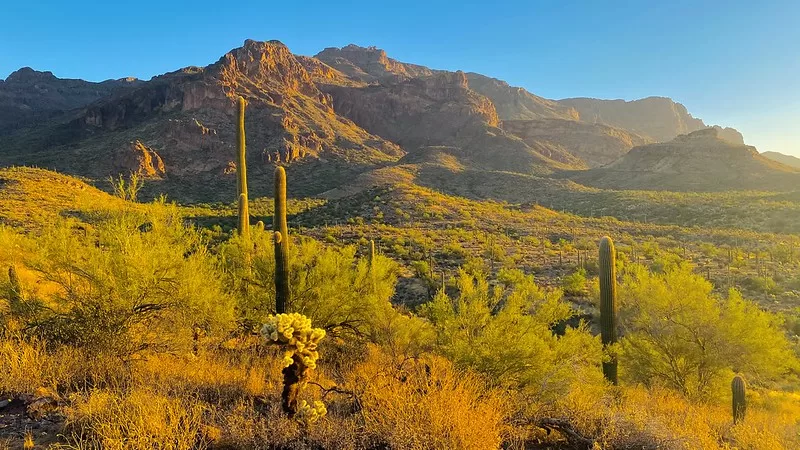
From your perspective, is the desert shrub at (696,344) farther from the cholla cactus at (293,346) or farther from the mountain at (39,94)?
the mountain at (39,94)

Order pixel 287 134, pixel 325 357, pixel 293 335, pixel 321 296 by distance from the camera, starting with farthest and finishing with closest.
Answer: pixel 287 134 < pixel 321 296 < pixel 325 357 < pixel 293 335

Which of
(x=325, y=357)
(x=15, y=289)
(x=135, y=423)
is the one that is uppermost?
(x=15, y=289)

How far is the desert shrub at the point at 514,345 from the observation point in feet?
21.8

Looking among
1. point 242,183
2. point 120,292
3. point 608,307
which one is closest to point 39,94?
point 242,183

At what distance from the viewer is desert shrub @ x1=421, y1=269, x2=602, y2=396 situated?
21.8 ft

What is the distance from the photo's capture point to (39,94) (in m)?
120

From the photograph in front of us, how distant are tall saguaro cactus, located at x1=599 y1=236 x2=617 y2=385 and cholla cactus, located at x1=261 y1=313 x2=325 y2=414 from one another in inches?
285

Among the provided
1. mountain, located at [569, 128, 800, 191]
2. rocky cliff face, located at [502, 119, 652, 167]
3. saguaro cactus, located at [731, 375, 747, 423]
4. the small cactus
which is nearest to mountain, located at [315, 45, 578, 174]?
rocky cliff face, located at [502, 119, 652, 167]

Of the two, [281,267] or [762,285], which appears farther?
[762,285]

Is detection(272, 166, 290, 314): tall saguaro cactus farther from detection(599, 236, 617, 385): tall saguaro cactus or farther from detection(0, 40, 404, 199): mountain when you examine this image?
detection(0, 40, 404, 199): mountain

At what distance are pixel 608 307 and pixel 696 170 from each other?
73.1 metres

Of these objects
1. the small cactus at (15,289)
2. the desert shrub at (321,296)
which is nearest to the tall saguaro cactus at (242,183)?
the desert shrub at (321,296)

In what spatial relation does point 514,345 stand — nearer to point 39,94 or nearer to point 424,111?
point 424,111

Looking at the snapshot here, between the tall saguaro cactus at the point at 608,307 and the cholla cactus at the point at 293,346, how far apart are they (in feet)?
23.7
